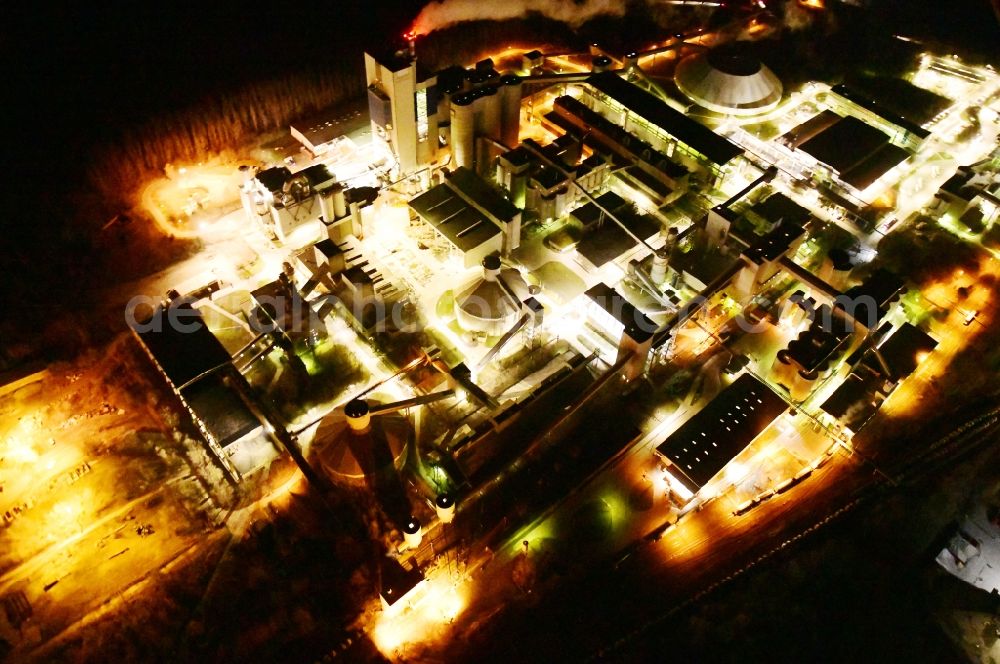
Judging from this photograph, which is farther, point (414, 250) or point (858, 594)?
point (414, 250)

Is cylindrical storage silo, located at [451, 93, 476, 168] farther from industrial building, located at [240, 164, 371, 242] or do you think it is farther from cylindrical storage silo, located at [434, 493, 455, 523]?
cylindrical storage silo, located at [434, 493, 455, 523]

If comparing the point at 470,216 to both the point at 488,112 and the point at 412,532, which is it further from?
the point at 412,532

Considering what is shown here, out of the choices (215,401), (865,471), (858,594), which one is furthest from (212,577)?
(865,471)

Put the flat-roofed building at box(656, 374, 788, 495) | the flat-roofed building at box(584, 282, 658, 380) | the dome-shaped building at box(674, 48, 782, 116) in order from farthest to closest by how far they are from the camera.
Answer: the dome-shaped building at box(674, 48, 782, 116) < the flat-roofed building at box(584, 282, 658, 380) < the flat-roofed building at box(656, 374, 788, 495)

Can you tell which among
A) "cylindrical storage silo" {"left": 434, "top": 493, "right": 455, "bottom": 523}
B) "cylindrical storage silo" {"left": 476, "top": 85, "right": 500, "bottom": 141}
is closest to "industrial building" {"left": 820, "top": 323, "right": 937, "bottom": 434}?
"cylindrical storage silo" {"left": 434, "top": 493, "right": 455, "bottom": 523}

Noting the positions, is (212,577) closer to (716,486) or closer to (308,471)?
(308,471)
